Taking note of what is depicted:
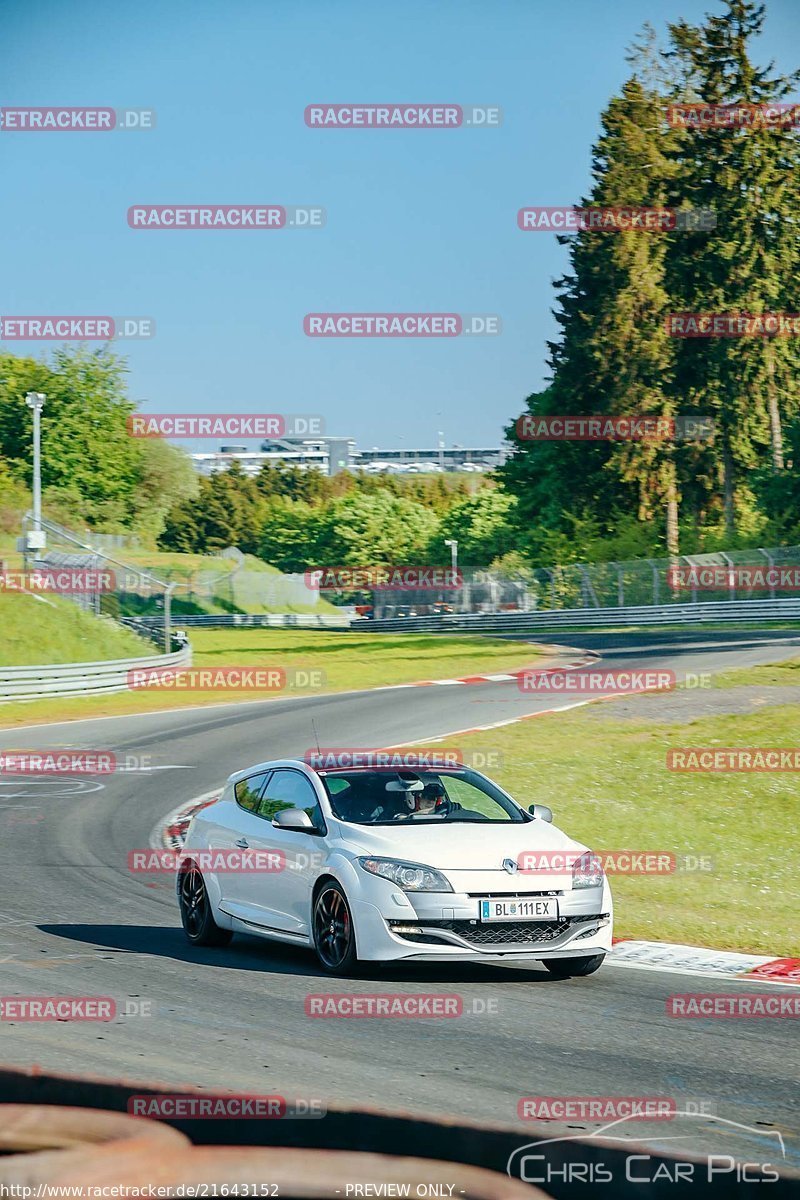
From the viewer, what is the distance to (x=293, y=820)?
35.1ft

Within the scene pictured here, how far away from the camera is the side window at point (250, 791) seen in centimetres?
1198

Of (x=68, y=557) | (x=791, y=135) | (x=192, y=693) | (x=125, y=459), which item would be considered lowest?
(x=192, y=693)

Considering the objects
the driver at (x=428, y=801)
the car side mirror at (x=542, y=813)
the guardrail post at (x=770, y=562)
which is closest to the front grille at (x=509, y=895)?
the driver at (x=428, y=801)

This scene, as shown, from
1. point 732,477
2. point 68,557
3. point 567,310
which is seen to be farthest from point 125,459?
point 68,557

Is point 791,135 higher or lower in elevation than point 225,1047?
higher

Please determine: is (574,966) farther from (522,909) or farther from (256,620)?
(256,620)

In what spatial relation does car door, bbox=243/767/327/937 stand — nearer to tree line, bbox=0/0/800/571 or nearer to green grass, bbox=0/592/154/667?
green grass, bbox=0/592/154/667

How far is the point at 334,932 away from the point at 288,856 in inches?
32.0

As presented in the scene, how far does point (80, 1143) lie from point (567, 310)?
77.5 meters

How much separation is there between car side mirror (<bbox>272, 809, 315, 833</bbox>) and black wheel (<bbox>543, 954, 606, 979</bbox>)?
1.93 m

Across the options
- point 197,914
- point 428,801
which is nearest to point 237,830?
point 197,914

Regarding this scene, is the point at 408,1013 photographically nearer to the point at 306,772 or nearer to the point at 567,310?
the point at 306,772

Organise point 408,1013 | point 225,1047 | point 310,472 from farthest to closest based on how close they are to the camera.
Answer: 1. point 310,472
2. point 408,1013
3. point 225,1047

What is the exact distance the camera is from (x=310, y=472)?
186m
